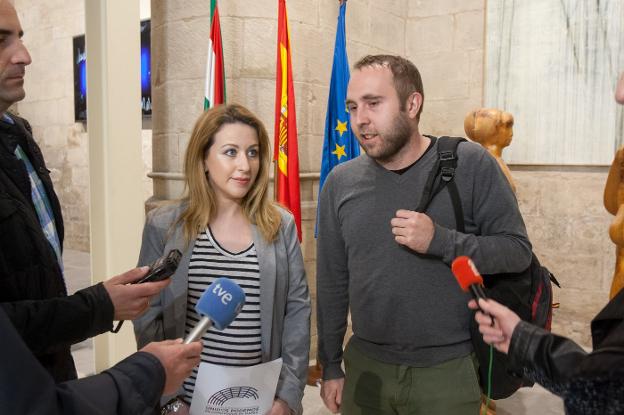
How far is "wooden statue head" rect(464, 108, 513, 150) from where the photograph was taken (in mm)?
3670

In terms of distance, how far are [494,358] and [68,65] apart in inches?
319

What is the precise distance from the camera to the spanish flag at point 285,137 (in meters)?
Answer: 3.74

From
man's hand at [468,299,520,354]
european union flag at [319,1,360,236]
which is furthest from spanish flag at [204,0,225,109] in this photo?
man's hand at [468,299,520,354]

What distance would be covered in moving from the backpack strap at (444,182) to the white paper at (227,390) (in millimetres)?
745

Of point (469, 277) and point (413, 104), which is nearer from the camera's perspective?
point (469, 277)

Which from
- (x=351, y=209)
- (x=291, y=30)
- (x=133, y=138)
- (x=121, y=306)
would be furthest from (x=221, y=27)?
(x=121, y=306)

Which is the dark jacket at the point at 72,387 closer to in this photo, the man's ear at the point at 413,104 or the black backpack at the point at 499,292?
the black backpack at the point at 499,292

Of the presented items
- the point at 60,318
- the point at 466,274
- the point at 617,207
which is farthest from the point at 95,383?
the point at 617,207

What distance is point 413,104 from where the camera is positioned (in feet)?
6.40

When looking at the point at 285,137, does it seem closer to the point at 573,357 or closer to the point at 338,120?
the point at 338,120

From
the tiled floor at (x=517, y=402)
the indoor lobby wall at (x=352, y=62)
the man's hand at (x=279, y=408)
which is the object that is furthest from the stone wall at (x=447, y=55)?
the man's hand at (x=279, y=408)

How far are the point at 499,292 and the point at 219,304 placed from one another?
0.98 m

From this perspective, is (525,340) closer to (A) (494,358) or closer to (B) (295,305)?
(A) (494,358)

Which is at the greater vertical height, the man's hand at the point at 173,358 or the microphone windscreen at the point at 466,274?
the microphone windscreen at the point at 466,274
